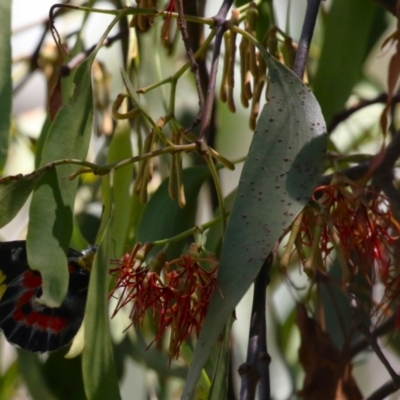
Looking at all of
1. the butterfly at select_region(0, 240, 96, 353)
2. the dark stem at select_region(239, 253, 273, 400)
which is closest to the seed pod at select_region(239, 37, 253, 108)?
the butterfly at select_region(0, 240, 96, 353)

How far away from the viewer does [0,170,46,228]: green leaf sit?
0.60 m

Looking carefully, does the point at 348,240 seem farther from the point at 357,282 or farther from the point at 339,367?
the point at 357,282

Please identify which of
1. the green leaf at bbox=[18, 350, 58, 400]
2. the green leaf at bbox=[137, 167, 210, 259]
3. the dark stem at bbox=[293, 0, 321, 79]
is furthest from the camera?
the green leaf at bbox=[18, 350, 58, 400]

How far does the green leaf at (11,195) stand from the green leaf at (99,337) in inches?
2.7

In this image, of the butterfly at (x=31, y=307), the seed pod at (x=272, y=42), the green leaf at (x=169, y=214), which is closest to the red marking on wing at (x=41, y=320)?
the butterfly at (x=31, y=307)

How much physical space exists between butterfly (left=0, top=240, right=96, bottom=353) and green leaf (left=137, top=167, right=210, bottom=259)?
63 mm

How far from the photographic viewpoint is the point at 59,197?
62 centimetres

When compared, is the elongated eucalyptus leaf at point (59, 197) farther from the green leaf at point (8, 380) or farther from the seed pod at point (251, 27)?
the green leaf at point (8, 380)

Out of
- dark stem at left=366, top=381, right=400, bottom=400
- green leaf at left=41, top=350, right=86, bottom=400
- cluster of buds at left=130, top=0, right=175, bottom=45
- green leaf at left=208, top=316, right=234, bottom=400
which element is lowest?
green leaf at left=41, top=350, right=86, bottom=400

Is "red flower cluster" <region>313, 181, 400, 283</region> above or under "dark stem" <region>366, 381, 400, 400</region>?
above

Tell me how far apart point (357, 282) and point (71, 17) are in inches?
26.3

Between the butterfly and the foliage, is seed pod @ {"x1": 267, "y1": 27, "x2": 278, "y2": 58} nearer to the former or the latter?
the foliage

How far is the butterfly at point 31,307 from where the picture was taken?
0.82 meters

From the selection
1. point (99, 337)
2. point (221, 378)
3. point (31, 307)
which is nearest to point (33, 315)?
point (31, 307)
